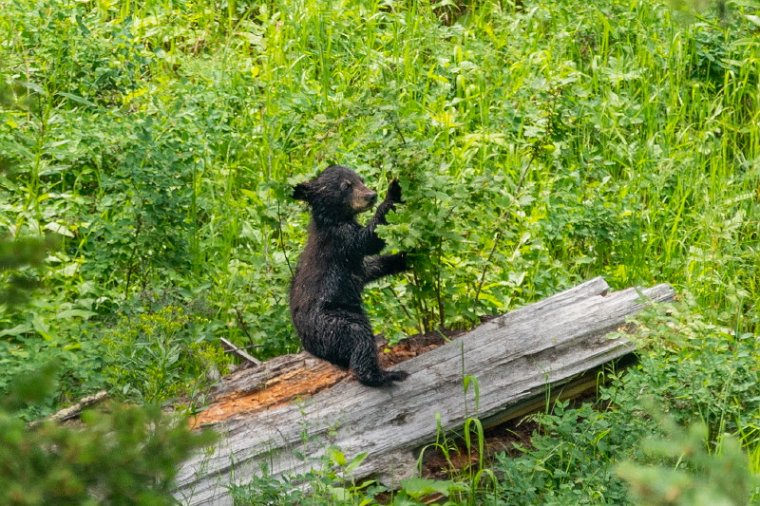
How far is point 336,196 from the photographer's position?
21.1ft

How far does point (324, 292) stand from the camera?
6.23 m

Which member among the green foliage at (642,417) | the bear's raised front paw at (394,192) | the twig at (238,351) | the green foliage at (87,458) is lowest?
the twig at (238,351)

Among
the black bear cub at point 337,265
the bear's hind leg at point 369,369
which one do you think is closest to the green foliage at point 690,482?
the bear's hind leg at point 369,369

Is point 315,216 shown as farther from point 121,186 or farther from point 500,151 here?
point 500,151

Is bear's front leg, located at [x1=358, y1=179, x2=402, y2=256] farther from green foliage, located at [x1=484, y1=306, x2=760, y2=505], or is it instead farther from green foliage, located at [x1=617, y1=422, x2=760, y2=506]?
green foliage, located at [x1=617, y1=422, x2=760, y2=506]

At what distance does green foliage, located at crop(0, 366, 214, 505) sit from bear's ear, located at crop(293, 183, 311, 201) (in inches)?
140

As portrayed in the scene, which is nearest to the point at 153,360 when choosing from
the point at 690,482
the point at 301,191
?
the point at 301,191

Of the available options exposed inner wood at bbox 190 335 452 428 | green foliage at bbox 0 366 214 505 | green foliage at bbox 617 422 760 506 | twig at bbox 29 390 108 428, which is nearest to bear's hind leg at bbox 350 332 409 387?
exposed inner wood at bbox 190 335 452 428

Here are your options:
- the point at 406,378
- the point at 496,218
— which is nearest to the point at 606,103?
the point at 496,218

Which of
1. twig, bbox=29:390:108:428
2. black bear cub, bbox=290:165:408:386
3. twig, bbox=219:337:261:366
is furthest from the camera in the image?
twig, bbox=219:337:261:366

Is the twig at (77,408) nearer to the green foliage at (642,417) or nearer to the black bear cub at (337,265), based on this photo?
the black bear cub at (337,265)

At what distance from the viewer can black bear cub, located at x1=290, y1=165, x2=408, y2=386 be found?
6016 millimetres

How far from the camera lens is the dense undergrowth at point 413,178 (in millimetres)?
5660

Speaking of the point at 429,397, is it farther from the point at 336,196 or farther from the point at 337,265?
the point at 336,196
